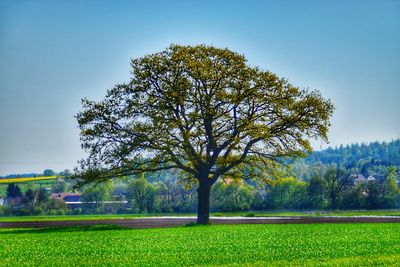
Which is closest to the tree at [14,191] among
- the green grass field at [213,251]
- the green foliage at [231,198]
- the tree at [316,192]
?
the green foliage at [231,198]

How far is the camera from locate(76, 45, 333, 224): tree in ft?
143

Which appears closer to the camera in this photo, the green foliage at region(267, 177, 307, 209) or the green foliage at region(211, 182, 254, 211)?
the green foliage at region(211, 182, 254, 211)

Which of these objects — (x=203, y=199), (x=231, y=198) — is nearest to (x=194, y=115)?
(x=203, y=199)

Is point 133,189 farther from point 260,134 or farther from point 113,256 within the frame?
point 113,256

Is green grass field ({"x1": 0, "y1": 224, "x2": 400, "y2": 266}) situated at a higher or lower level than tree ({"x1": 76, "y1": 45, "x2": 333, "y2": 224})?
lower

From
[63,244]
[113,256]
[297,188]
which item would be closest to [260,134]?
[63,244]

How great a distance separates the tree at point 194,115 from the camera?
43.5m

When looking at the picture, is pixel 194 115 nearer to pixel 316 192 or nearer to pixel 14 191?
pixel 316 192

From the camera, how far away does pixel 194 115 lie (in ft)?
143

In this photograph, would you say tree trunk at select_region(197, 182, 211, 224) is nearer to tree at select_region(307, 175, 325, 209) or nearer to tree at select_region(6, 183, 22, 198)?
tree at select_region(307, 175, 325, 209)

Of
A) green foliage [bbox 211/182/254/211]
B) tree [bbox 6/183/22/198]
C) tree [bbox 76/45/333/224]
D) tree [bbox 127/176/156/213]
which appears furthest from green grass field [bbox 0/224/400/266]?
tree [bbox 6/183/22/198]

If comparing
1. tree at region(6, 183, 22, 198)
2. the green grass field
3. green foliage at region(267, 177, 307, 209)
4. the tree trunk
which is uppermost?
tree at region(6, 183, 22, 198)

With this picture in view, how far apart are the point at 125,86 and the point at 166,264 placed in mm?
26849

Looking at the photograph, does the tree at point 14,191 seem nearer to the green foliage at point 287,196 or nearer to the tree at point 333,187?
the green foliage at point 287,196
